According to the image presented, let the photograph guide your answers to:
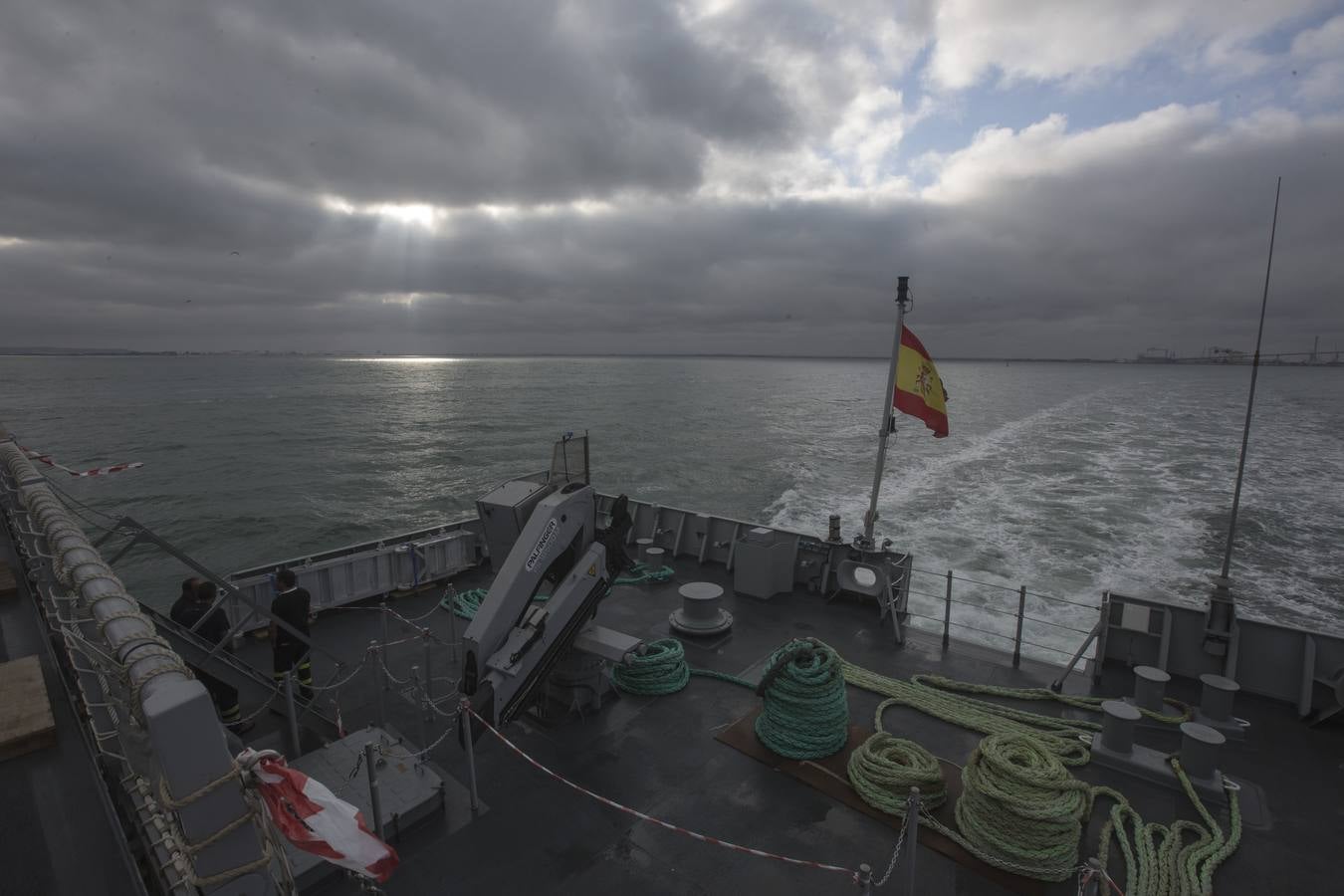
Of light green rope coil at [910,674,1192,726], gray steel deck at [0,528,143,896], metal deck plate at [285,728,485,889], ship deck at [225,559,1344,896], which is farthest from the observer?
light green rope coil at [910,674,1192,726]

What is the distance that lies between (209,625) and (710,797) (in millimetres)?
4742

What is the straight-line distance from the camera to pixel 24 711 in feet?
9.09

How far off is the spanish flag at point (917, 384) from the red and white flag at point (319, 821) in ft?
27.9

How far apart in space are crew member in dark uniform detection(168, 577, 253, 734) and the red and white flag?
4343mm

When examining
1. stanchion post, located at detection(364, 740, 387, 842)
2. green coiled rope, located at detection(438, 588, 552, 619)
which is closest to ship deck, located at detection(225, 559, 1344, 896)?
stanchion post, located at detection(364, 740, 387, 842)

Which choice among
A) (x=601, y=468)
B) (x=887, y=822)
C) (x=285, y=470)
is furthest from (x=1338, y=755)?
(x=285, y=470)

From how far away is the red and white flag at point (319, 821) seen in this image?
175 cm

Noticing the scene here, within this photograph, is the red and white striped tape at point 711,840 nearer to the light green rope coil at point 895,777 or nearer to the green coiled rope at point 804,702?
the light green rope coil at point 895,777

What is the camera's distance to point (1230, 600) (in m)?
6.66

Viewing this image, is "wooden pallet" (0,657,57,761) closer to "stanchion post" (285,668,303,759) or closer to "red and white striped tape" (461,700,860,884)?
"stanchion post" (285,668,303,759)

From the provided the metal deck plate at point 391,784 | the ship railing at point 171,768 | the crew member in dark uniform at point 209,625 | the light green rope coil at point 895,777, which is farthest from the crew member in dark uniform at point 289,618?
the light green rope coil at point 895,777

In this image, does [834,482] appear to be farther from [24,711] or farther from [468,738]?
[24,711]

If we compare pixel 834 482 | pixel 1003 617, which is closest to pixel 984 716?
pixel 1003 617

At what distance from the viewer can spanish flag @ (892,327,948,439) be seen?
30.3 feet
